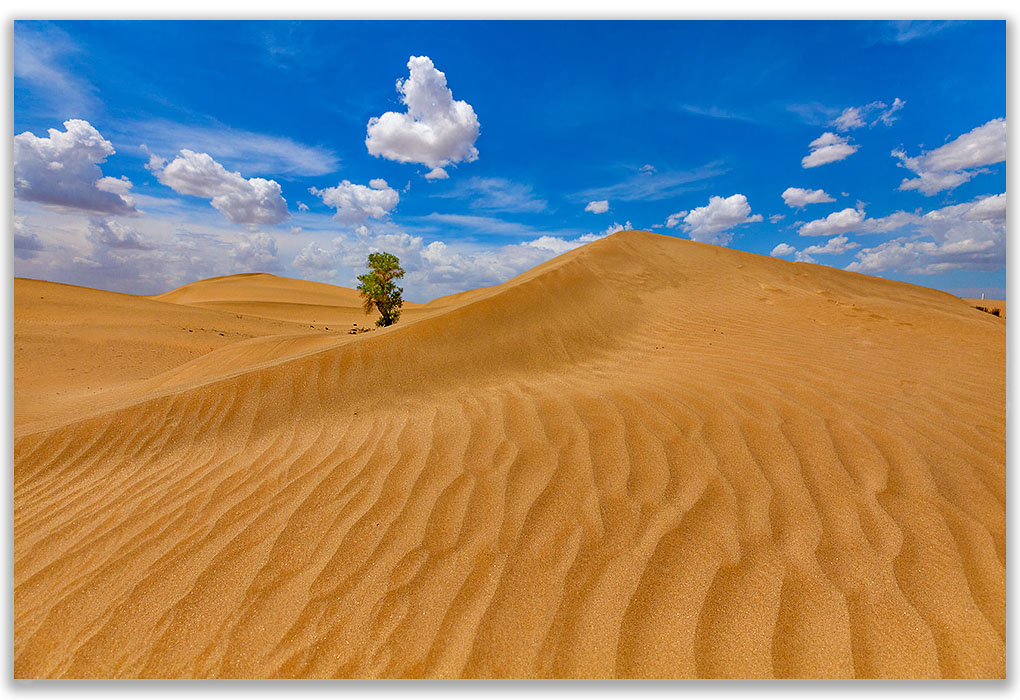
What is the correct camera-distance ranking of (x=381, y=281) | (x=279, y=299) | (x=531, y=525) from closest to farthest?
(x=531, y=525), (x=381, y=281), (x=279, y=299)

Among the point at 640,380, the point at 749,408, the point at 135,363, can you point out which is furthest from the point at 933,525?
the point at 135,363

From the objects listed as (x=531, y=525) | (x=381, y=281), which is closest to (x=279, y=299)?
(x=381, y=281)

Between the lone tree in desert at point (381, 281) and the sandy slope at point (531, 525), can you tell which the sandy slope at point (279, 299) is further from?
the sandy slope at point (531, 525)

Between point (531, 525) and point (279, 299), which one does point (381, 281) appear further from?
point (279, 299)

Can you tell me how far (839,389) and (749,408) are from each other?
3.56 feet

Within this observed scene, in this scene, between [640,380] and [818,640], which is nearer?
[818,640]

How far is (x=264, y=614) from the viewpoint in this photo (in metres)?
2.10

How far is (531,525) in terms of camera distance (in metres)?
2.52

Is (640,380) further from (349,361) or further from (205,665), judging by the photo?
(205,665)

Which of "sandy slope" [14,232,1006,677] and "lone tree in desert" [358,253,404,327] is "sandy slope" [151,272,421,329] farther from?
"sandy slope" [14,232,1006,677]

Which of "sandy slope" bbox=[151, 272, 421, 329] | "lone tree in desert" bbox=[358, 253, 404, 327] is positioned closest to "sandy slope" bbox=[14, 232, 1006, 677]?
"lone tree in desert" bbox=[358, 253, 404, 327]

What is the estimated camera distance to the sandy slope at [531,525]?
188 cm

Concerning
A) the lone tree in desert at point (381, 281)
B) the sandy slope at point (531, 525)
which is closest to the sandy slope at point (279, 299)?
the lone tree in desert at point (381, 281)

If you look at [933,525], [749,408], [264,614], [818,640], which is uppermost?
[749,408]
